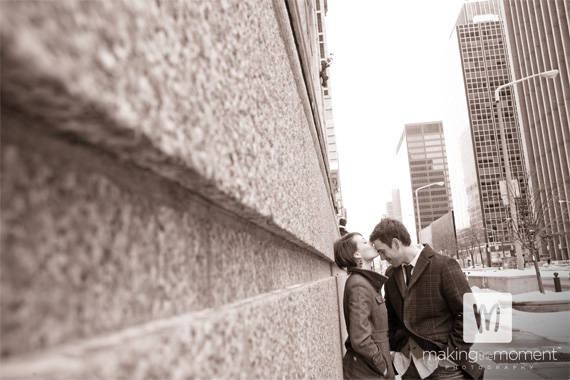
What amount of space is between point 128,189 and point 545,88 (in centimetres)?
7806

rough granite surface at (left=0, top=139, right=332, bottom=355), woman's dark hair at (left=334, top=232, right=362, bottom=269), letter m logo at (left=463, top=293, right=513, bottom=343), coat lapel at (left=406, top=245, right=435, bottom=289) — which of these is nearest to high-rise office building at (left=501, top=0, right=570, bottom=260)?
letter m logo at (left=463, top=293, right=513, bottom=343)

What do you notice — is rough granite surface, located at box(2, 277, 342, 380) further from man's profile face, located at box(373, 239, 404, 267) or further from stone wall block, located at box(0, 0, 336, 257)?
man's profile face, located at box(373, 239, 404, 267)

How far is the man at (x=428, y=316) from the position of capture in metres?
3.74

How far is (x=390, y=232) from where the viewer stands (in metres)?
4.41

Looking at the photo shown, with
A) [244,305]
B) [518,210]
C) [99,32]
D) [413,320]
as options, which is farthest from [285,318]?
[518,210]

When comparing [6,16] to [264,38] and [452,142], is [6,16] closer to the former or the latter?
[264,38]

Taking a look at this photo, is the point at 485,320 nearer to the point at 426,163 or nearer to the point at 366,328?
the point at 366,328

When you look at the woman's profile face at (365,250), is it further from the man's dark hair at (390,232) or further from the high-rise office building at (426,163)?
the high-rise office building at (426,163)

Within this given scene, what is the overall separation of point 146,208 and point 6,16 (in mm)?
272

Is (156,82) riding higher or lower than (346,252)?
higher

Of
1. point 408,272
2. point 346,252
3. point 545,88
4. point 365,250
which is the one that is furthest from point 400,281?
point 545,88

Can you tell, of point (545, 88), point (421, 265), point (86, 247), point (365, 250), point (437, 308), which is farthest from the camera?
point (545, 88)

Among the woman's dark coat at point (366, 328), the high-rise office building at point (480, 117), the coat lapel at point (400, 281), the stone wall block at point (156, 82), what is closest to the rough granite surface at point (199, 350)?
the stone wall block at point (156, 82)

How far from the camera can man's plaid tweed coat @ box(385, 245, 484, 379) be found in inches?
147
